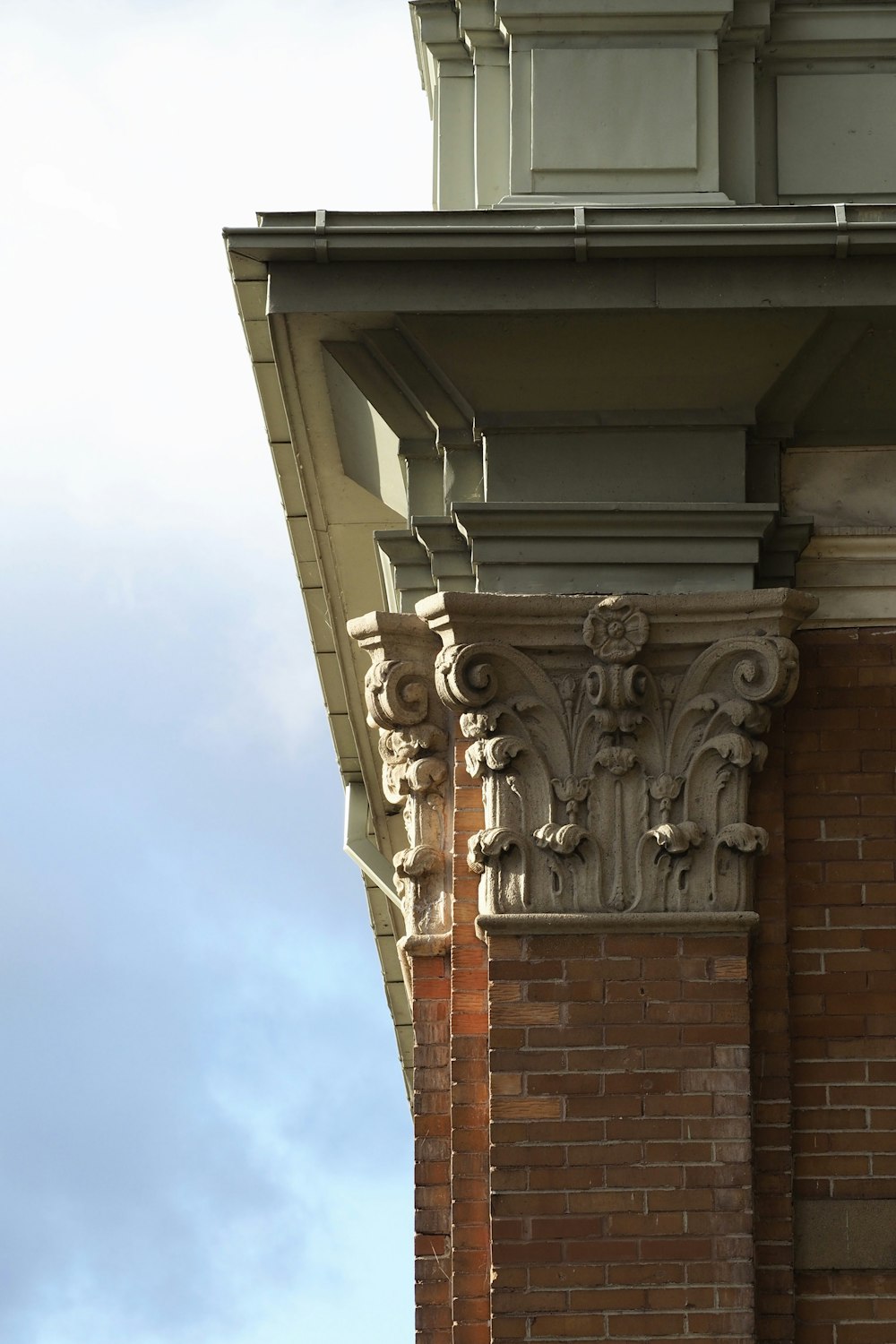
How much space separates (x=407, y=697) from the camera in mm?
7590

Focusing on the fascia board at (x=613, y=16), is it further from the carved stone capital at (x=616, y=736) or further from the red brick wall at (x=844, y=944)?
the red brick wall at (x=844, y=944)

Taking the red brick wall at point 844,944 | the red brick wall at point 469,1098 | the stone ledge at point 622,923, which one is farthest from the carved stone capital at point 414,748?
the red brick wall at point 844,944

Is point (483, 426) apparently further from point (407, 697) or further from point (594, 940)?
point (594, 940)

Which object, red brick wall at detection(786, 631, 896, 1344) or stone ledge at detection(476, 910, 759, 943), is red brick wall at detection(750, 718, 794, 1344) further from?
A: stone ledge at detection(476, 910, 759, 943)

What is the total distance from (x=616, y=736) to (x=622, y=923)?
2.09 ft

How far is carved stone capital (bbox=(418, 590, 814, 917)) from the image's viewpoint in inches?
283

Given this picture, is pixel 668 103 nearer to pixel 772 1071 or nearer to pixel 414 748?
pixel 414 748

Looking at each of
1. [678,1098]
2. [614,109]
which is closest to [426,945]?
[678,1098]

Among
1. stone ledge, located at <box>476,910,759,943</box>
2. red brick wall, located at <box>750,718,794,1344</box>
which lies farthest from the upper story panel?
stone ledge, located at <box>476,910,759,943</box>

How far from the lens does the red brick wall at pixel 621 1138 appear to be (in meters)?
6.79

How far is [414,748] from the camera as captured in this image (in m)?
7.58

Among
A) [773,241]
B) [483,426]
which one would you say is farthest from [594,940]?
[773,241]

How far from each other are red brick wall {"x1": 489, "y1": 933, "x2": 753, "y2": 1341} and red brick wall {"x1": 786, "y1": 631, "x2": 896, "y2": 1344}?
0.98ft

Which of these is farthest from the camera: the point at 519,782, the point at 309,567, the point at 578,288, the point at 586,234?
the point at 309,567
